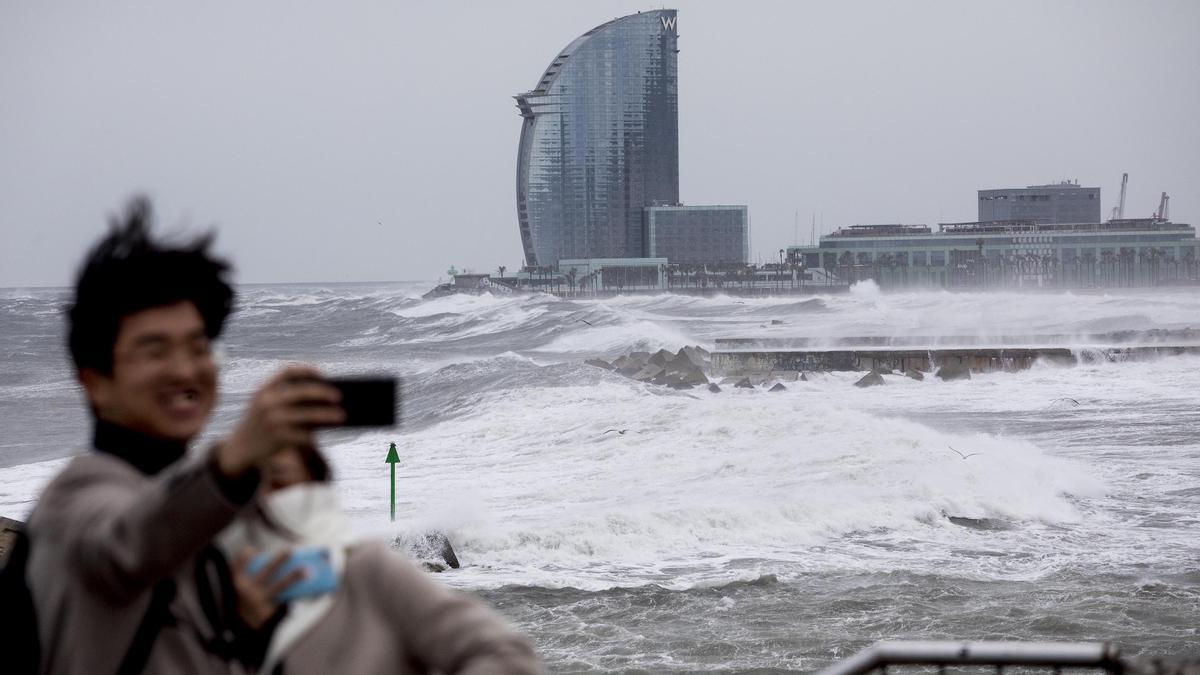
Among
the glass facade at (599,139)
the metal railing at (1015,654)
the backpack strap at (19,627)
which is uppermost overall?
the glass facade at (599,139)

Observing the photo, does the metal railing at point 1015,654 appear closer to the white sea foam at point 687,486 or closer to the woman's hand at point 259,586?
the woman's hand at point 259,586

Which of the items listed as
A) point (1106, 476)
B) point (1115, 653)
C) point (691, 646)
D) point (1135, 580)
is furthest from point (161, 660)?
point (1106, 476)

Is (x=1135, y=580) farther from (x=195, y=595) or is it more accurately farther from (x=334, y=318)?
(x=334, y=318)

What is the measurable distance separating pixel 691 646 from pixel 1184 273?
13956 cm

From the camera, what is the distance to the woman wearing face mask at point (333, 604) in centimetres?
123

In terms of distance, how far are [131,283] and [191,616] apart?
1.01 feet

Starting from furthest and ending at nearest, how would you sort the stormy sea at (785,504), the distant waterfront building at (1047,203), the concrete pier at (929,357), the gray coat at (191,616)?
the distant waterfront building at (1047,203) → the concrete pier at (929,357) → the stormy sea at (785,504) → the gray coat at (191,616)

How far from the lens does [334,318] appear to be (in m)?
98.0

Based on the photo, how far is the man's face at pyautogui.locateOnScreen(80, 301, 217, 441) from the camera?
133 centimetres

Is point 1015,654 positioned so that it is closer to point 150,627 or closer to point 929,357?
point 150,627

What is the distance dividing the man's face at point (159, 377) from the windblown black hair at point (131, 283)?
1 cm

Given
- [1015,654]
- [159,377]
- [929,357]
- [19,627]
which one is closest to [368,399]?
[159,377]

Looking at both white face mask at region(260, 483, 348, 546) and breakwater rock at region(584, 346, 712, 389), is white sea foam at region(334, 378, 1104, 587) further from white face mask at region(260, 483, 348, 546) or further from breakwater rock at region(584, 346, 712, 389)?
white face mask at region(260, 483, 348, 546)

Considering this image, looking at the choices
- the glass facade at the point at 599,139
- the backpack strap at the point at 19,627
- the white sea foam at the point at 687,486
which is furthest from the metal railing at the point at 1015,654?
the glass facade at the point at 599,139
